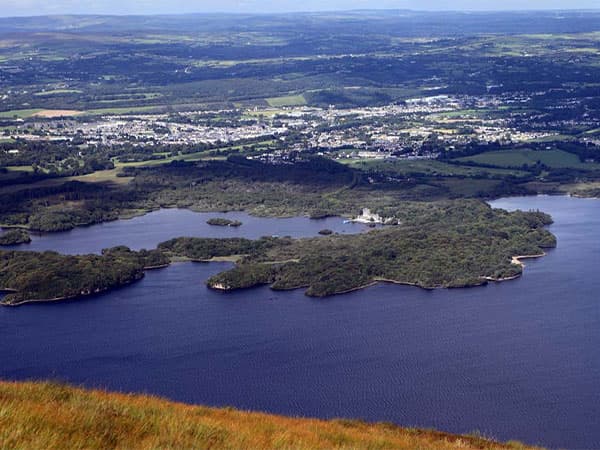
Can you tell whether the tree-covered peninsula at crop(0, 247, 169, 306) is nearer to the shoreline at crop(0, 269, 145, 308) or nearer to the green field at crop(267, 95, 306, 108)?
the shoreline at crop(0, 269, 145, 308)

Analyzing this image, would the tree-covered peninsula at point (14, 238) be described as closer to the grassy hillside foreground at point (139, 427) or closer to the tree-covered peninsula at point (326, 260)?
the tree-covered peninsula at point (326, 260)

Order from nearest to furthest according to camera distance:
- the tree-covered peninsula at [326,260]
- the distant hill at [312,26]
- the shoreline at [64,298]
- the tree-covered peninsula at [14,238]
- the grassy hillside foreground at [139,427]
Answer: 1. the grassy hillside foreground at [139,427]
2. the shoreline at [64,298]
3. the tree-covered peninsula at [326,260]
4. the tree-covered peninsula at [14,238]
5. the distant hill at [312,26]

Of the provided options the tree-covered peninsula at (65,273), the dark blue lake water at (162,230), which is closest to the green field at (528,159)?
the dark blue lake water at (162,230)

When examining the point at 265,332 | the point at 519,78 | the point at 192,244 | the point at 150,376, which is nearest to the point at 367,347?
the point at 265,332

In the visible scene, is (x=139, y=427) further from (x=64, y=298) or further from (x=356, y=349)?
(x=64, y=298)

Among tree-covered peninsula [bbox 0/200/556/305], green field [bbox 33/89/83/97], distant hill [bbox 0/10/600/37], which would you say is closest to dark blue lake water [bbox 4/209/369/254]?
tree-covered peninsula [bbox 0/200/556/305]

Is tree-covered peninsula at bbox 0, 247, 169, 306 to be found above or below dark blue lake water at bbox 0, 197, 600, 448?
below

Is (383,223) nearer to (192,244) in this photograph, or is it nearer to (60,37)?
(192,244)
